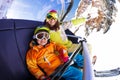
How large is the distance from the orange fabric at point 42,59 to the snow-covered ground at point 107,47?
0.93 m

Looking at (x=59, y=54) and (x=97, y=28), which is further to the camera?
(x=97, y=28)

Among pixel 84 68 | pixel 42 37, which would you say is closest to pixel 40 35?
pixel 42 37

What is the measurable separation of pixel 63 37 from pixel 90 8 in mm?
936

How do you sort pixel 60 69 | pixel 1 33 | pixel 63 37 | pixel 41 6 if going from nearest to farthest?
pixel 60 69
pixel 1 33
pixel 63 37
pixel 41 6

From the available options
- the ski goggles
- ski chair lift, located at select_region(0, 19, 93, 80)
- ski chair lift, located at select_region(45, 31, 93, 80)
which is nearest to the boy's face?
the ski goggles

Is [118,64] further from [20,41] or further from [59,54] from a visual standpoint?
[20,41]

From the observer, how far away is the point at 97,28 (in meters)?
2.81

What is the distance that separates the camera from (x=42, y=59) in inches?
70.3

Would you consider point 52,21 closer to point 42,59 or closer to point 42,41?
point 42,41

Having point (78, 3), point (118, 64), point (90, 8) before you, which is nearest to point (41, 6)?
point (78, 3)

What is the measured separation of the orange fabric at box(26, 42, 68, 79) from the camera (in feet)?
5.69

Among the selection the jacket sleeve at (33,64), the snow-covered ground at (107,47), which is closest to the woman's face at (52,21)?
the jacket sleeve at (33,64)

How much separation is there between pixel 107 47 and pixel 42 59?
3.90 feet

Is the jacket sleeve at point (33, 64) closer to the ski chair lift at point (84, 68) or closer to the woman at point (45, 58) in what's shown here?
the woman at point (45, 58)
